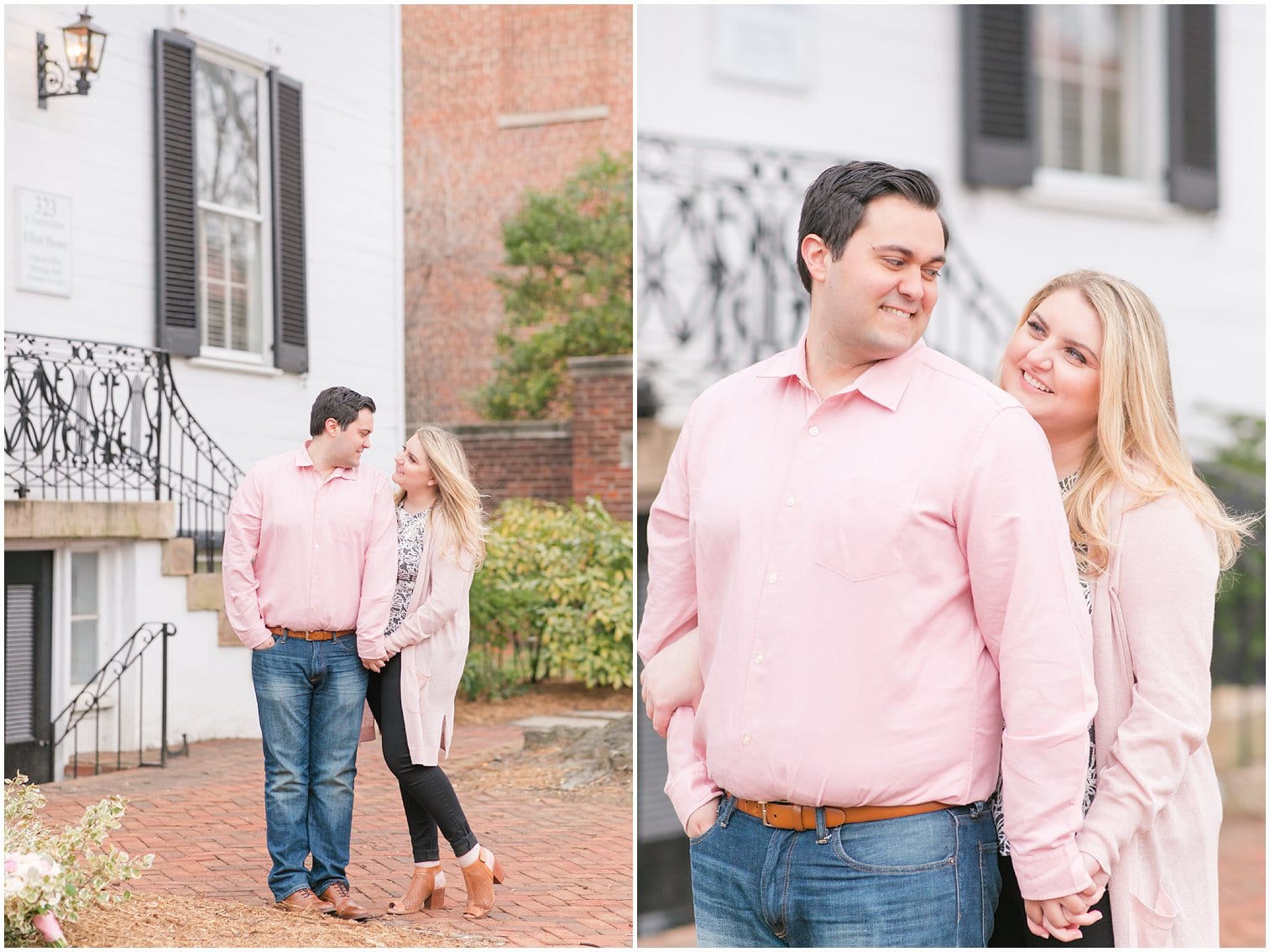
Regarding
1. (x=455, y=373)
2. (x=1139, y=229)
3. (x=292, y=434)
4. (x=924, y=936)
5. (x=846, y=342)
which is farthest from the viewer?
(x=1139, y=229)

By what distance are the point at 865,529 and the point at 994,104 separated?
4.18 m

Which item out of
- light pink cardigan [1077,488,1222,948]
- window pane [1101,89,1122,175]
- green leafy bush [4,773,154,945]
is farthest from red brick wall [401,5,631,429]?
window pane [1101,89,1122,175]

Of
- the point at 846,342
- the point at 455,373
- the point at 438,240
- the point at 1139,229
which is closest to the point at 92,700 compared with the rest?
the point at 455,373

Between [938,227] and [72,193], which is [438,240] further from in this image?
[938,227]

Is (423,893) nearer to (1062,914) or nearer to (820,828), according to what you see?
(820,828)

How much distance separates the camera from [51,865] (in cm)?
302

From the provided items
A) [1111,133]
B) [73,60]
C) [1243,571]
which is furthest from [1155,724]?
[1243,571]

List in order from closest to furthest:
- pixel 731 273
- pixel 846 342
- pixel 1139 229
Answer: pixel 846 342, pixel 731 273, pixel 1139 229

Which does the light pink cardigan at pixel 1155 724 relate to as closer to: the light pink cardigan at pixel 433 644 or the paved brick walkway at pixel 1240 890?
the light pink cardigan at pixel 433 644

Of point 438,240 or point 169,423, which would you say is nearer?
point 169,423

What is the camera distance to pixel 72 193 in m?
3.23

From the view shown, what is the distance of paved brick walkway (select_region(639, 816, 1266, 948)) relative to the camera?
15.6ft

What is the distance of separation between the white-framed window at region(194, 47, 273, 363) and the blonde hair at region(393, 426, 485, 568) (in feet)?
1.72

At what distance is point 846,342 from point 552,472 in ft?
5.47
